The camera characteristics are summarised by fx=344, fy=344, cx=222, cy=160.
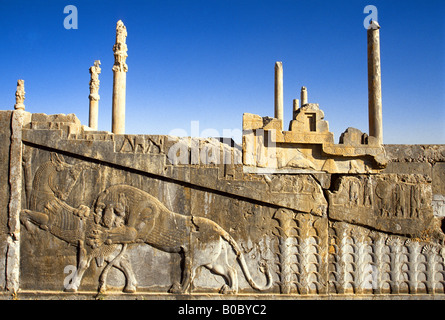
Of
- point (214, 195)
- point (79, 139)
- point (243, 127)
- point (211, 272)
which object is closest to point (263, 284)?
point (211, 272)

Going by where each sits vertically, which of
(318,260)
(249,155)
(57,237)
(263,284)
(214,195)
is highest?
(249,155)

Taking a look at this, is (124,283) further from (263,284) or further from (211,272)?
(263,284)

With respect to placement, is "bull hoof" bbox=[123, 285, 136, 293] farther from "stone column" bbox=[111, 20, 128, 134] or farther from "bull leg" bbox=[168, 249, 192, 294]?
"stone column" bbox=[111, 20, 128, 134]

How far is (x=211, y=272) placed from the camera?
5234 millimetres

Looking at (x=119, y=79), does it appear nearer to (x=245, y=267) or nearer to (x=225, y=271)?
(x=225, y=271)

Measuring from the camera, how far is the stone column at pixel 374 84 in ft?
33.9

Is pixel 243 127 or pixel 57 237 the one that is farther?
pixel 243 127

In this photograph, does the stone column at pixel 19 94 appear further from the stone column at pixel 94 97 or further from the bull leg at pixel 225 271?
the bull leg at pixel 225 271

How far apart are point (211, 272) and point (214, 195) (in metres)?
1.17

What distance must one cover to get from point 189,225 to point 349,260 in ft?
8.26

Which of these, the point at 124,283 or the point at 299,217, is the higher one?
the point at 299,217

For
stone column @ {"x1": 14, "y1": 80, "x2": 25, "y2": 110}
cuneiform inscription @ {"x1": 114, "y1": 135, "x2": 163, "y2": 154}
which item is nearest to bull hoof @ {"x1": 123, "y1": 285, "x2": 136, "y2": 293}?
cuneiform inscription @ {"x1": 114, "y1": 135, "x2": 163, "y2": 154}

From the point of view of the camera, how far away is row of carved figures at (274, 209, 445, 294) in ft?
17.2

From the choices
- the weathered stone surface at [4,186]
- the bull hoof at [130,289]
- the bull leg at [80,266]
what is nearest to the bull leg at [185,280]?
the bull hoof at [130,289]
